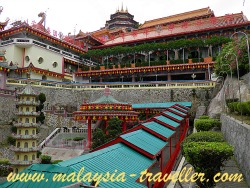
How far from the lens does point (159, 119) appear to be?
599 inches

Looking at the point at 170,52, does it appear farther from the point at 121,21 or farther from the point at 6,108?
the point at 121,21

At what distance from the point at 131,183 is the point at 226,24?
1507 inches

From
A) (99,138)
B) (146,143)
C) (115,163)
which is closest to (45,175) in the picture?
(115,163)

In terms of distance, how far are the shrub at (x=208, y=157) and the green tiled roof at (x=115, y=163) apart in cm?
150

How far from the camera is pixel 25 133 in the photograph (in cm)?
1777

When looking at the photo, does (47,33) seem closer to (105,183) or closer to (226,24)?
(226,24)

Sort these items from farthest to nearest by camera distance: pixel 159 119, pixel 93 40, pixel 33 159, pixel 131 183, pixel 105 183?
pixel 93 40 → pixel 33 159 → pixel 159 119 → pixel 131 183 → pixel 105 183

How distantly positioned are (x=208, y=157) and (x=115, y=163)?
9.42ft

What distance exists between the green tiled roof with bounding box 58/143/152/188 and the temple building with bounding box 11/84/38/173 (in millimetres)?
10492

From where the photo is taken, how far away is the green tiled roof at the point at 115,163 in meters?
5.98

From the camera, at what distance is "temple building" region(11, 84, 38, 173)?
16766mm

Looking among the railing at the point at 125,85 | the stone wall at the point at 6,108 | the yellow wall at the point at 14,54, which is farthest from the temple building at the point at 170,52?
the stone wall at the point at 6,108

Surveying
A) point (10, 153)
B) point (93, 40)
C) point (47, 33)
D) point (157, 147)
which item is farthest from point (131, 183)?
point (93, 40)

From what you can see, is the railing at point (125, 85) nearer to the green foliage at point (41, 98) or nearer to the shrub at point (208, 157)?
the green foliage at point (41, 98)
